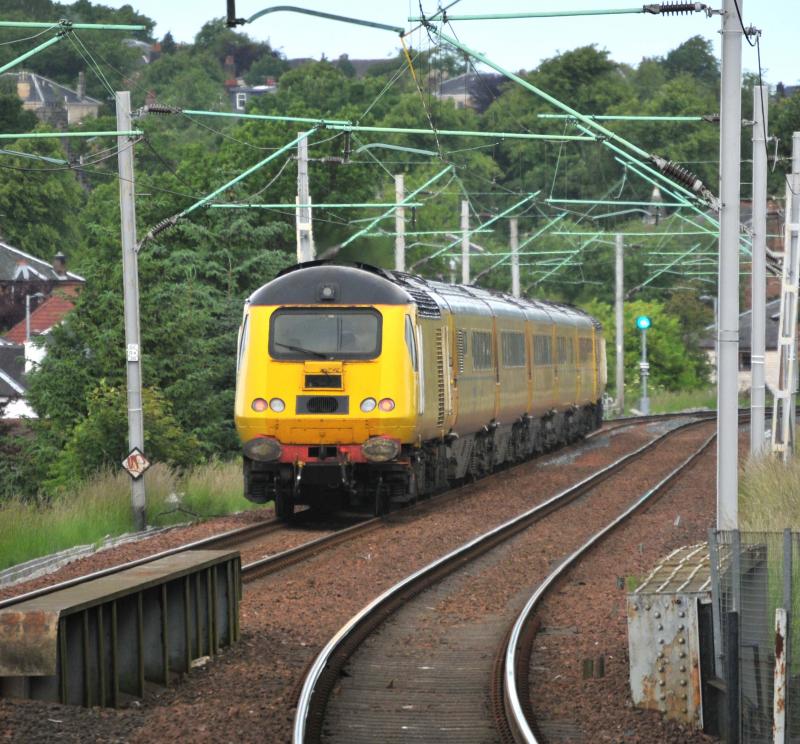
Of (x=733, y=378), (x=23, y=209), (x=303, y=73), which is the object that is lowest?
(x=733, y=378)

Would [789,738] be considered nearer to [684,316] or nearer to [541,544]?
[541,544]

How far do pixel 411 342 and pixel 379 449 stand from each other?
1.47m

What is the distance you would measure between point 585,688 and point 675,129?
78.2m

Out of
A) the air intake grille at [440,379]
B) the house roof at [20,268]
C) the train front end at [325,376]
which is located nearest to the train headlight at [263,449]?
the train front end at [325,376]

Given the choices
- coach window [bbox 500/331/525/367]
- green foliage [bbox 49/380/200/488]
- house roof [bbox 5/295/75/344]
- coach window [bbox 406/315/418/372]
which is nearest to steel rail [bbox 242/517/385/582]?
coach window [bbox 406/315/418/372]

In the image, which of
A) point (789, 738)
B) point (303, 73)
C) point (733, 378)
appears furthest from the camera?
point (303, 73)

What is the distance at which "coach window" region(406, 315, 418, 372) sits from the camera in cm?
2142

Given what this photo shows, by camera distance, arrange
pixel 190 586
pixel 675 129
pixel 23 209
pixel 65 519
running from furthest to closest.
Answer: pixel 23 209 < pixel 675 129 < pixel 65 519 < pixel 190 586

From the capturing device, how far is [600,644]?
12539 millimetres

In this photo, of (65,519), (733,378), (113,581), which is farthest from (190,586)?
(65,519)

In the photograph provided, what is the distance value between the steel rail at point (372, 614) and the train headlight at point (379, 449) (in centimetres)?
170

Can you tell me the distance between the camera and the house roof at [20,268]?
85125 millimetres

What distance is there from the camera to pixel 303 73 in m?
109

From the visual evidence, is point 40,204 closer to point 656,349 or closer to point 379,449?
point 656,349
